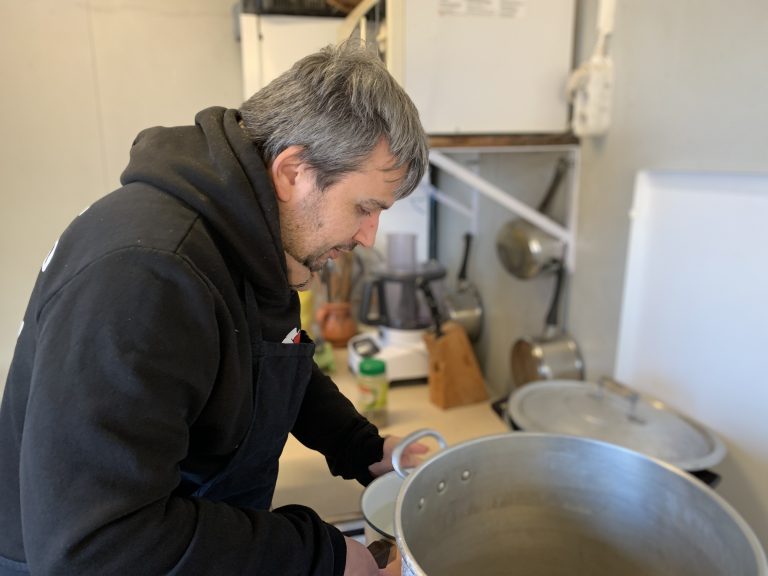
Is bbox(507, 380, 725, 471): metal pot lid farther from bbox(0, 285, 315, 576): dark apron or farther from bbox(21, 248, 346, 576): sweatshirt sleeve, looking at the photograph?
bbox(21, 248, 346, 576): sweatshirt sleeve

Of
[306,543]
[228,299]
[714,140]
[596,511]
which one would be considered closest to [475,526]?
[596,511]

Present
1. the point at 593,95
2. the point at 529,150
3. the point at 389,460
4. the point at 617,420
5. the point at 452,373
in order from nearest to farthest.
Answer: the point at 389,460 → the point at 617,420 → the point at 593,95 → the point at 529,150 → the point at 452,373

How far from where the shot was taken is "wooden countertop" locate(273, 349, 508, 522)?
41.4 inches

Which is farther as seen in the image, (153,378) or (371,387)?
(371,387)

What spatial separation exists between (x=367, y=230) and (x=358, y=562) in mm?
348

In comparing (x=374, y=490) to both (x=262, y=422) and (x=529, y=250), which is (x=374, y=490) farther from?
(x=529, y=250)

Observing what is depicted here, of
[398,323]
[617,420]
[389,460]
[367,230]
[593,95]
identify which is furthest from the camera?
[398,323]

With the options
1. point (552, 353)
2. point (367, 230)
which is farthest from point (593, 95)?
point (367, 230)

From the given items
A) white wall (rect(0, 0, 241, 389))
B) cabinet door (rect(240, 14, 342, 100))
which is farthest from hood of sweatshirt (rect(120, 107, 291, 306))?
white wall (rect(0, 0, 241, 389))

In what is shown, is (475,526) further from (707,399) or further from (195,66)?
(195,66)

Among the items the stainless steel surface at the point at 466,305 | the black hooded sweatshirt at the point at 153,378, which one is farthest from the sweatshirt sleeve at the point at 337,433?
the stainless steel surface at the point at 466,305

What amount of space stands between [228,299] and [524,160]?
Result: 3.59 ft

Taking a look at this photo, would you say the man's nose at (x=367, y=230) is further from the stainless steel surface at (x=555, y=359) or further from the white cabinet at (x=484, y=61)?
the stainless steel surface at (x=555, y=359)

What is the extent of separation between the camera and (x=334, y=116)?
0.58 metres
